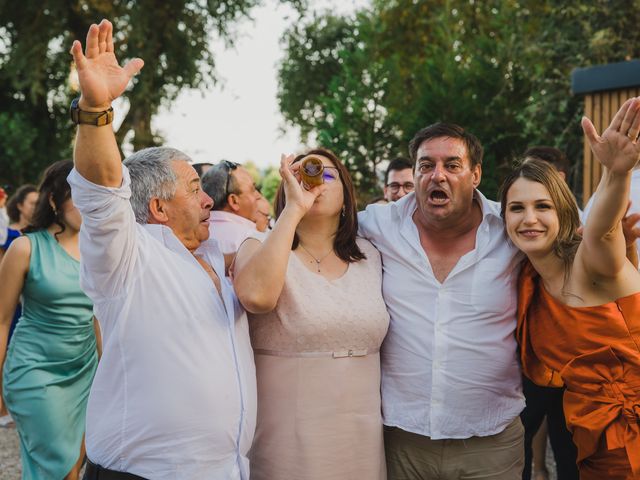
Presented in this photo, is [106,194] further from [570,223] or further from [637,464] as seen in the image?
[637,464]

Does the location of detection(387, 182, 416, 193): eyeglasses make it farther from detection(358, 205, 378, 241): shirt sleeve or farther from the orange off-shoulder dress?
the orange off-shoulder dress

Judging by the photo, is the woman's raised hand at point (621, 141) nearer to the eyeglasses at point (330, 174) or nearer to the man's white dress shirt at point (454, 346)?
the man's white dress shirt at point (454, 346)

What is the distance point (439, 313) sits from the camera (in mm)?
2912

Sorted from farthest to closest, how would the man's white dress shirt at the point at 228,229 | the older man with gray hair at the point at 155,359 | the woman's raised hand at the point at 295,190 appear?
the man's white dress shirt at the point at 228,229
the woman's raised hand at the point at 295,190
the older man with gray hair at the point at 155,359

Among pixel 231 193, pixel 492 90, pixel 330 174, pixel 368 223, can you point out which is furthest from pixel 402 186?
pixel 492 90

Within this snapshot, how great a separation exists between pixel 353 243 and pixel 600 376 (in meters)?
1.14

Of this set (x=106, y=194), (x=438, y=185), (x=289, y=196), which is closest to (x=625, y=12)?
(x=438, y=185)

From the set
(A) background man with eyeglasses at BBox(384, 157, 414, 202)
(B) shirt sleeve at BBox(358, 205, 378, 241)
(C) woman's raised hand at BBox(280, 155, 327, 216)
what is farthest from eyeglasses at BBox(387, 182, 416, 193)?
(C) woman's raised hand at BBox(280, 155, 327, 216)

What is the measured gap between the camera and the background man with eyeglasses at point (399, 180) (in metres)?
5.88

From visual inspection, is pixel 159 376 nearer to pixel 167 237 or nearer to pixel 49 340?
pixel 167 237

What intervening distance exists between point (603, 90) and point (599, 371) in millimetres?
4775

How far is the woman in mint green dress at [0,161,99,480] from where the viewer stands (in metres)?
3.82

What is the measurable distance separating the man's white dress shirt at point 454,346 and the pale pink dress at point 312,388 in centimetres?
24

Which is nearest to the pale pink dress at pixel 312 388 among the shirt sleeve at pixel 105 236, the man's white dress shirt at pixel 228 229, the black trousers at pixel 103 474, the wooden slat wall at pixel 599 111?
the black trousers at pixel 103 474
